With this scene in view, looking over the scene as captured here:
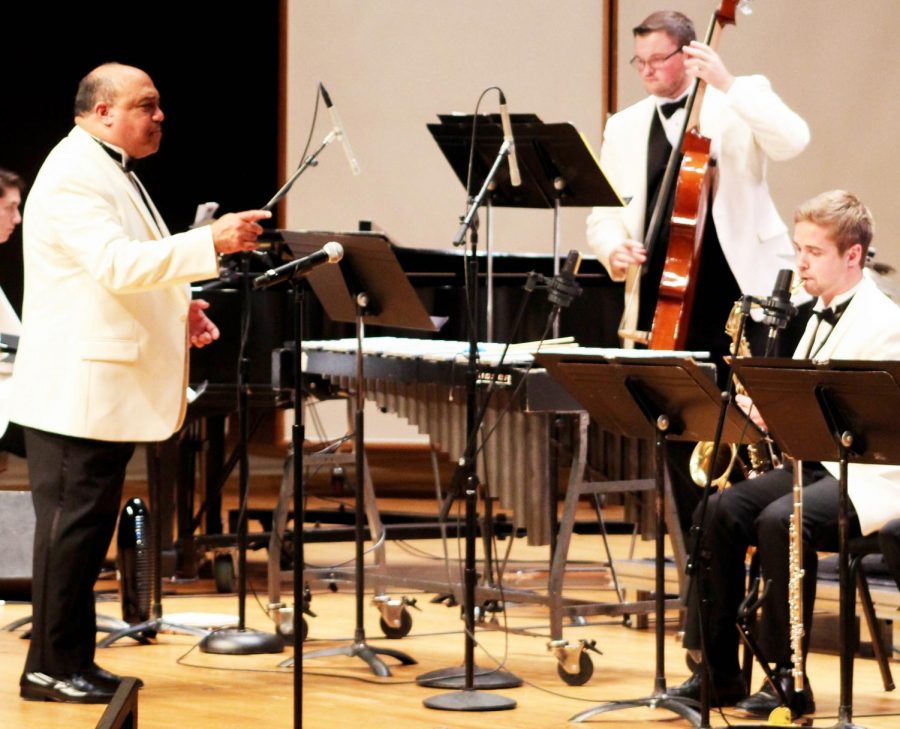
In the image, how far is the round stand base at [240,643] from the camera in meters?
5.28

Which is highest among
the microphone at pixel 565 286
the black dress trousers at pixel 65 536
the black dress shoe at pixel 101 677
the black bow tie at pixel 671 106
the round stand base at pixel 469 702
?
the black bow tie at pixel 671 106

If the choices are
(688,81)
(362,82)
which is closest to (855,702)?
(688,81)

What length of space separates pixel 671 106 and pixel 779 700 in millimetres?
2224

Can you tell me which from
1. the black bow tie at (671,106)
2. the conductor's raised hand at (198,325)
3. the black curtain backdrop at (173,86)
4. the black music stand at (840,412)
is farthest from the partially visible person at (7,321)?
the black curtain backdrop at (173,86)

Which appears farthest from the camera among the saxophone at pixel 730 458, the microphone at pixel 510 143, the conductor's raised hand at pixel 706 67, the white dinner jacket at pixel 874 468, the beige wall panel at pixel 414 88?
the beige wall panel at pixel 414 88

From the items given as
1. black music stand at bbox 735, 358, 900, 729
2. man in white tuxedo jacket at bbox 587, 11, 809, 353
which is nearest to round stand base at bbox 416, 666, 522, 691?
black music stand at bbox 735, 358, 900, 729

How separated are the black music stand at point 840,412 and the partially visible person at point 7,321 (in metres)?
3.17

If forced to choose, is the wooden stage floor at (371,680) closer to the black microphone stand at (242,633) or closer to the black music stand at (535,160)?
the black microphone stand at (242,633)

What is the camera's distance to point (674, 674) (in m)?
4.99

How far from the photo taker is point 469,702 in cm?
443

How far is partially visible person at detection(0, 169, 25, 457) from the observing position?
19.2 ft

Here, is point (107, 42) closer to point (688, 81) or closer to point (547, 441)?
point (688, 81)

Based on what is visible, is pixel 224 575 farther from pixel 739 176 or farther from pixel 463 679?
pixel 739 176

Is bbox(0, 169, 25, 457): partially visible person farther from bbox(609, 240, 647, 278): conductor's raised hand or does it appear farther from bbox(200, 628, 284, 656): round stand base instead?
bbox(609, 240, 647, 278): conductor's raised hand
